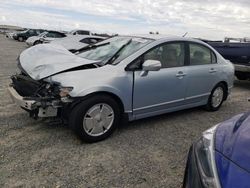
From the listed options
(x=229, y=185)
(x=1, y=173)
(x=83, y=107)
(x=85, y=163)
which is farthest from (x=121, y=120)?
(x=229, y=185)

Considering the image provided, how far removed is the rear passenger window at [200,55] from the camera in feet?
17.3

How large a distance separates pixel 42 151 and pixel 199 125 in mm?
2745

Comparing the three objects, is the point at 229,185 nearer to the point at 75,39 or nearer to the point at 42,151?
the point at 42,151

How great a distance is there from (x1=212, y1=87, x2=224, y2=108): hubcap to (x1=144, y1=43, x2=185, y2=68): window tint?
1.29m

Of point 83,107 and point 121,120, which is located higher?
point 83,107

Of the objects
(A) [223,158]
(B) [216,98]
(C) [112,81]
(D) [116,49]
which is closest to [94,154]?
(C) [112,81]

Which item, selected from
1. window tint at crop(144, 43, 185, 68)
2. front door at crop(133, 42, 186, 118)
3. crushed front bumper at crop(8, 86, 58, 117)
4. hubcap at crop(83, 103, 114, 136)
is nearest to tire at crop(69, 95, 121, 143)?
hubcap at crop(83, 103, 114, 136)

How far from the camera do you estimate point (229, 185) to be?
153cm

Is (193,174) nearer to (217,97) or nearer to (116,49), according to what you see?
(116,49)

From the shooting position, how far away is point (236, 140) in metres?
1.91

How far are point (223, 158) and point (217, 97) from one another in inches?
173

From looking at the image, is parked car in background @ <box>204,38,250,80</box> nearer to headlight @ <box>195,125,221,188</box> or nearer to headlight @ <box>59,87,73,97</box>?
headlight @ <box>59,87,73,97</box>

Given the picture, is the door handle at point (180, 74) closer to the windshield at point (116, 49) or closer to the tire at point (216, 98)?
the windshield at point (116, 49)

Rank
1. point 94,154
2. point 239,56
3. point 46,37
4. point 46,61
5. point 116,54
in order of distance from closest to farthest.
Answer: point 94,154 → point 46,61 → point 116,54 → point 239,56 → point 46,37
